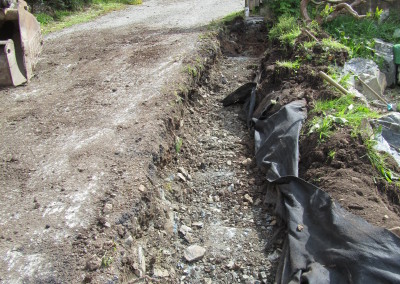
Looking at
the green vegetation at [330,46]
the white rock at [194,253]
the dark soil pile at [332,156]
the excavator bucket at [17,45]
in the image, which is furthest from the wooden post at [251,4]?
the white rock at [194,253]

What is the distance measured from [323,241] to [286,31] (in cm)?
490

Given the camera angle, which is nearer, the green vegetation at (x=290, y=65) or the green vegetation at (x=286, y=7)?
the green vegetation at (x=290, y=65)

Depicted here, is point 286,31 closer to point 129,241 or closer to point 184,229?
point 184,229

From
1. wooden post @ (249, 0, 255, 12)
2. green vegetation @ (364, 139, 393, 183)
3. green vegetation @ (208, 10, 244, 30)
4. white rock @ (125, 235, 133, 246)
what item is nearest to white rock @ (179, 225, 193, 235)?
white rock @ (125, 235, 133, 246)

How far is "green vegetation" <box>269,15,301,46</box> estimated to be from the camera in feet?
21.6

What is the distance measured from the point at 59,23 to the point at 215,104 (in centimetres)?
570

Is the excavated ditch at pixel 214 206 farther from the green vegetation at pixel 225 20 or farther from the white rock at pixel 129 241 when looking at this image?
the green vegetation at pixel 225 20

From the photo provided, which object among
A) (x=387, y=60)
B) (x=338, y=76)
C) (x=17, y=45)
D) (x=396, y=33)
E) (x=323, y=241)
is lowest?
(x=323, y=241)

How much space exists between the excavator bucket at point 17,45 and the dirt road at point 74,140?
20cm

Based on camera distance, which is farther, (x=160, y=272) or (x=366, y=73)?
(x=366, y=73)

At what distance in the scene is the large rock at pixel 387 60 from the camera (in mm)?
7078

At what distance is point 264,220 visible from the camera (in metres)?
4.11

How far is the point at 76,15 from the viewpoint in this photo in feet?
35.6

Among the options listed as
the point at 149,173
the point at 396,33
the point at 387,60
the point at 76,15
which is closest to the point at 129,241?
the point at 149,173
